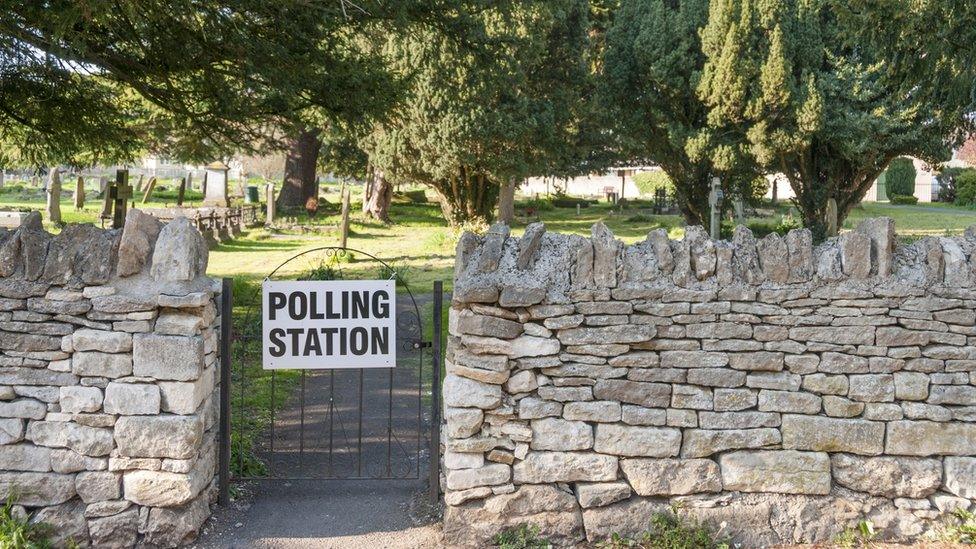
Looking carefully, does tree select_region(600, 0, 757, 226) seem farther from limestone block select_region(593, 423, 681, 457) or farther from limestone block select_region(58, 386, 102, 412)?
limestone block select_region(58, 386, 102, 412)

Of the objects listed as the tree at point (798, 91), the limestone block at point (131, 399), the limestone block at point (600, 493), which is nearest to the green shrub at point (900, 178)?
the tree at point (798, 91)

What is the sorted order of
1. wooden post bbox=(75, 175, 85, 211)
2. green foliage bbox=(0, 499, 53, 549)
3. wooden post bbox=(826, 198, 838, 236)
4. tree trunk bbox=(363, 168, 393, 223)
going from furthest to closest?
tree trunk bbox=(363, 168, 393, 223)
wooden post bbox=(75, 175, 85, 211)
wooden post bbox=(826, 198, 838, 236)
green foliage bbox=(0, 499, 53, 549)

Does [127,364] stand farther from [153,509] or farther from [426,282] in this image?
[426,282]

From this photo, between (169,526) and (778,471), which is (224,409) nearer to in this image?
(169,526)

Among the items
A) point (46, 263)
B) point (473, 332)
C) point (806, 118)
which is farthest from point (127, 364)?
point (806, 118)

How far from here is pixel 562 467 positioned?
5.04 meters

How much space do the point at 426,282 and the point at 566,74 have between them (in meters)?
11.5

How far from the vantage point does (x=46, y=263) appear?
491 cm

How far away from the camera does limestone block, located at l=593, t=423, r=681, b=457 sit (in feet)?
16.5

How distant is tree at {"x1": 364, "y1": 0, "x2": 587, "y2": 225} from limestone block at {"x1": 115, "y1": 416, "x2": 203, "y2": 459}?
15430 millimetres

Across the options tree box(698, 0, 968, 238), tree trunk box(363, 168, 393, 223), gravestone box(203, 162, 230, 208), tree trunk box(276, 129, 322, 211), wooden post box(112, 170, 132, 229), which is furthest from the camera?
tree trunk box(363, 168, 393, 223)

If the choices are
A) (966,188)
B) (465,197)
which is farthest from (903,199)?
(465,197)

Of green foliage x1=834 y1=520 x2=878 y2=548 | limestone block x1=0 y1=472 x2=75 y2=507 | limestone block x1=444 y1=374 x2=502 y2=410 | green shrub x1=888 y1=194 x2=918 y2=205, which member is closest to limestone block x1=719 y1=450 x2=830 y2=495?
green foliage x1=834 y1=520 x2=878 y2=548

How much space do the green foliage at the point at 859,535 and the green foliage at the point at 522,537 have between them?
1.65m
